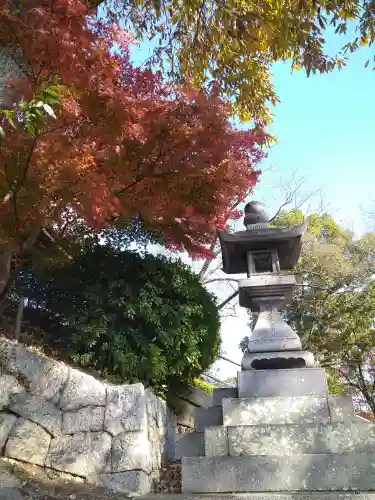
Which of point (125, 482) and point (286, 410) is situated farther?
point (286, 410)

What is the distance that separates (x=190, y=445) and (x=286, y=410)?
1.15 meters

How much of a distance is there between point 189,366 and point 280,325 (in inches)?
62.4

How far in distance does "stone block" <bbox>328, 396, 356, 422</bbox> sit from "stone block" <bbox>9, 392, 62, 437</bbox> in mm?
2920

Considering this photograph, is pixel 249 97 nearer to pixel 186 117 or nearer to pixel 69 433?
pixel 186 117

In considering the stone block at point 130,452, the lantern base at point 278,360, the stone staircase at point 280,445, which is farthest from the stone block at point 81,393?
the lantern base at point 278,360

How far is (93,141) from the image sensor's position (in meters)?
4.13

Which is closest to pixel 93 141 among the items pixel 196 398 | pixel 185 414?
pixel 196 398

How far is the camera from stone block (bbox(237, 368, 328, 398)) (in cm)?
482

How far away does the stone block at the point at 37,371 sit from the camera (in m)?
4.48

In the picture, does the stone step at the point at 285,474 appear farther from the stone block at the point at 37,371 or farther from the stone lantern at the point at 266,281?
the stone block at the point at 37,371

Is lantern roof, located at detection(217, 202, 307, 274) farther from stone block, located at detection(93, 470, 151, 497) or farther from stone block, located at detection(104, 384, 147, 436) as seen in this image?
stone block, located at detection(93, 470, 151, 497)

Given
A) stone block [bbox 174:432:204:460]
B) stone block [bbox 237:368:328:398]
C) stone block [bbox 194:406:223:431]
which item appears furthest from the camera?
stone block [bbox 194:406:223:431]

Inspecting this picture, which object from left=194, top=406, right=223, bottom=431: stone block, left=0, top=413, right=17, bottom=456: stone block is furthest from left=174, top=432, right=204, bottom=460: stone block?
left=0, top=413, right=17, bottom=456: stone block

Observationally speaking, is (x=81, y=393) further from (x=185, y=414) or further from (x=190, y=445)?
(x=185, y=414)
